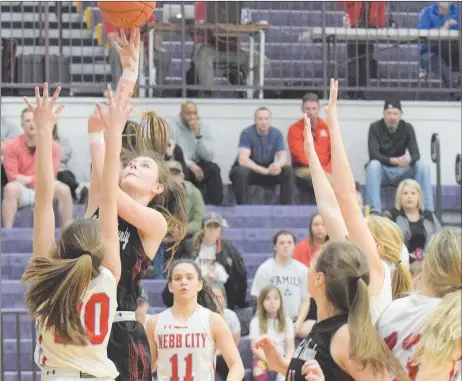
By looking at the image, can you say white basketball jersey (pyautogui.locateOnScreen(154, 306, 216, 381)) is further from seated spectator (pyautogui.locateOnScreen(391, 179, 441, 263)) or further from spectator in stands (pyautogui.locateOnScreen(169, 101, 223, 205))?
spectator in stands (pyautogui.locateOnScreen(169, 101, 223, 205))

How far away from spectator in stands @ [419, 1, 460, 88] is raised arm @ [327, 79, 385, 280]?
8518 millimetres

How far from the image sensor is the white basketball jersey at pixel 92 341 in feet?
15.5

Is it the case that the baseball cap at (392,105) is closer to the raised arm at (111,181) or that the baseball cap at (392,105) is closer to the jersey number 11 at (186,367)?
the jersey number 11 at (186,367)

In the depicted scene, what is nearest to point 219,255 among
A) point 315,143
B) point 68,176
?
point 68,176

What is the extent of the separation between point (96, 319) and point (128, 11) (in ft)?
7.59

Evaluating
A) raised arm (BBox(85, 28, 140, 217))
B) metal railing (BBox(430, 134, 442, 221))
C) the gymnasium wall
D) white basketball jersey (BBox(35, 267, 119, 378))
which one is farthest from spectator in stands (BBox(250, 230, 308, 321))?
white basketball jersey (BBox(35, 267, 119, 378))

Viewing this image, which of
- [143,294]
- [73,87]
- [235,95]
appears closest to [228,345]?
[143,294]

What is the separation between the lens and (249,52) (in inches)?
517

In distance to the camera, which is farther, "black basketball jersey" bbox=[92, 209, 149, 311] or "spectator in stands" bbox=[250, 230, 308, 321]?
"spectator in stands" bbox=[250, 230, 308, 321]

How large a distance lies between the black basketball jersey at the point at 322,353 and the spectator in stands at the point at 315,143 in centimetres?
747

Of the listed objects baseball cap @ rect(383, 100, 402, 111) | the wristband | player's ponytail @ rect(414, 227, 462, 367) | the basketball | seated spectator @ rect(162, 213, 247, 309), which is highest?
the basketball

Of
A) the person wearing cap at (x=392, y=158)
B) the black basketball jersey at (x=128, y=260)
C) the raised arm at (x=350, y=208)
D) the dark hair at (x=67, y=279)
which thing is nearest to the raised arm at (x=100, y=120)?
the black basketball jersey at (x=128, y=260)

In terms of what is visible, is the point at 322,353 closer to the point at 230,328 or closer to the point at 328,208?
the point at 328,208

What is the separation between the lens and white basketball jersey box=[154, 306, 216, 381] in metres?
6.58
